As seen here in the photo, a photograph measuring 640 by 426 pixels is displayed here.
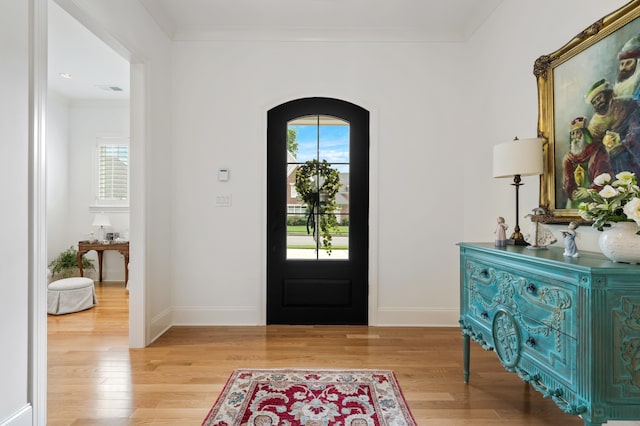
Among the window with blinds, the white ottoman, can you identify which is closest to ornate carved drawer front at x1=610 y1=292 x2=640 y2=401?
the white ottoman

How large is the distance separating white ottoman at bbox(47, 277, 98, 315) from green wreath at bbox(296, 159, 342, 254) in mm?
2697

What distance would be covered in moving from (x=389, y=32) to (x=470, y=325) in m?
2.76

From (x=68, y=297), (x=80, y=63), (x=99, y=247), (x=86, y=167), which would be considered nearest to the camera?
(x=68, y=297)

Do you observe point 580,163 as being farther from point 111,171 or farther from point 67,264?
point 67,264

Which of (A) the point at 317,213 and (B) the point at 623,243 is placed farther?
(A) the point at 317,213

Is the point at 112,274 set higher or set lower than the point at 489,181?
lower

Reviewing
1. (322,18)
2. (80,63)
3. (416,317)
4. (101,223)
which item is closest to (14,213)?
(322,18)

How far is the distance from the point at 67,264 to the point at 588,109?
Result: 6.27 meters

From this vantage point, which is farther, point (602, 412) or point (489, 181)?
point (489, 181)

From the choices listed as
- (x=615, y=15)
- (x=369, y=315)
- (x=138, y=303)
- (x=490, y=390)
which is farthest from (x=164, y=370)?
(x=615, y=15)

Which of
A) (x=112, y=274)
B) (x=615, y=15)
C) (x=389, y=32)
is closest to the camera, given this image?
(x=615, y=15)

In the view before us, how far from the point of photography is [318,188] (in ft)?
12.3

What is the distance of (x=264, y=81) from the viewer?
3.68 meters

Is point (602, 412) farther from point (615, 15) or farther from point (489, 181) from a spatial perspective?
point (489, 181)
